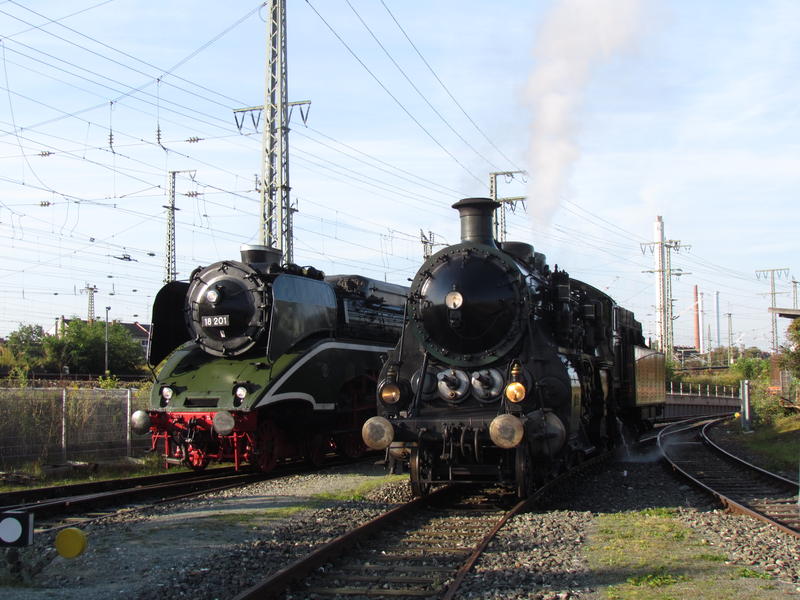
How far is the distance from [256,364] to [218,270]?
187 centimetres

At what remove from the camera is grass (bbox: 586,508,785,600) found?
17.8 ft

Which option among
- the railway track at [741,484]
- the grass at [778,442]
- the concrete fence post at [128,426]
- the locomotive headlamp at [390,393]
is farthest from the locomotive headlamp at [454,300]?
the grass at [778,442]

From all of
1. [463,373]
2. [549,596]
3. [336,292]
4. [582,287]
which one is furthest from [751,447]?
[549,596]

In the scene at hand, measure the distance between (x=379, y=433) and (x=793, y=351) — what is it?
67.9 feet

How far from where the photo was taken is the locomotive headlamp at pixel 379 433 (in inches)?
351

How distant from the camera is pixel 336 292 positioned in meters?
14.4

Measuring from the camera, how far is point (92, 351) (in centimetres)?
4512

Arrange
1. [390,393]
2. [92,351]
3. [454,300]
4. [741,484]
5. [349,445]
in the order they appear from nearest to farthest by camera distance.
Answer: [390,393], [454,300], [741,484], [349,445], [92,351]

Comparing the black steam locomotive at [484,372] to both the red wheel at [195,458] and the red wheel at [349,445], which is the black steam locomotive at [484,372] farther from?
the red wheel at [349,445]

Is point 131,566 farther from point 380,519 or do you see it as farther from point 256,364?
point 256,364

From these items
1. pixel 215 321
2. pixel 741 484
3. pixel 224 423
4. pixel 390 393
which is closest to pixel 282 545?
pixel 390 393

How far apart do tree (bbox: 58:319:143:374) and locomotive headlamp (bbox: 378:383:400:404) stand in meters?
38.8

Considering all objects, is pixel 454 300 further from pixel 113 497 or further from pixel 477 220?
pixel 113 497

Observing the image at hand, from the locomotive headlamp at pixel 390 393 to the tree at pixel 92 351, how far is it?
38844 mm
